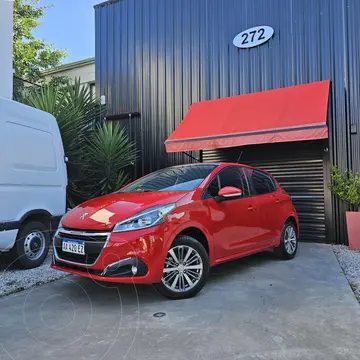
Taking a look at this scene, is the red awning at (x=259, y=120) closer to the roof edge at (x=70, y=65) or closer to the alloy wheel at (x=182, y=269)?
the alloy wheel at (x=182, y=269)

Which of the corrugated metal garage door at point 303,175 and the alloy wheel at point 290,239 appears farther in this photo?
the corrugated metal garage door at point 303,175

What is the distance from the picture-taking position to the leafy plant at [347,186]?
21.7 ft

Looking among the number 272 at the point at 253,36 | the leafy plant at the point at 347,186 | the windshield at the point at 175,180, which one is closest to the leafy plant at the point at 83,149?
the windshield at the point at 175,180

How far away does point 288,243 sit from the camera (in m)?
5.82

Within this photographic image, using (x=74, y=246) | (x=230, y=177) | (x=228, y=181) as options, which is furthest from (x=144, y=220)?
(x=230, y=177)

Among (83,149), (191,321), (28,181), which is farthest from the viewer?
(83,149)

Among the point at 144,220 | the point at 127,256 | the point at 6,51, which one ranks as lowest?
Answer: the point at 127,256

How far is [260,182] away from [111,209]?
8.48 ft

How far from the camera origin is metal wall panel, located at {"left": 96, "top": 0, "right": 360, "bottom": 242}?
24.3 ft

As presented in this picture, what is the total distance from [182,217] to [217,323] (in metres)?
1.15

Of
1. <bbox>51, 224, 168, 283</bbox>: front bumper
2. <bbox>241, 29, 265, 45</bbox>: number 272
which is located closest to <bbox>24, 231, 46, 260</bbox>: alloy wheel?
<bbox>51, 224, 168, 283</bbox>: front bumper

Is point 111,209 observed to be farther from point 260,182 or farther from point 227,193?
point 260,182

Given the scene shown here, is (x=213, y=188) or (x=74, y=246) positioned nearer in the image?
(x=74, y=246)

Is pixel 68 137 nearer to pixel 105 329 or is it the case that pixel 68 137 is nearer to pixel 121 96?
pixel 121 96
